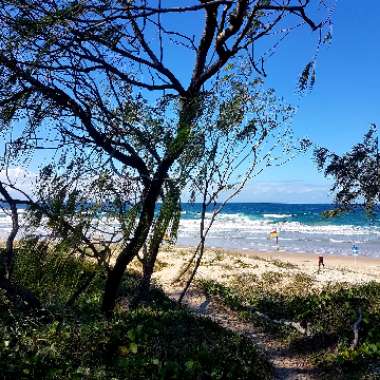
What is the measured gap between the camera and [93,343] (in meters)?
7.30

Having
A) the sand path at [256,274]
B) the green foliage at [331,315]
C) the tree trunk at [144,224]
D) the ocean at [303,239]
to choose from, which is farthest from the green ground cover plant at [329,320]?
the ocean at [303,239]

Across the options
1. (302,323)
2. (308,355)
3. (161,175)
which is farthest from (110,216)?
(302,323)

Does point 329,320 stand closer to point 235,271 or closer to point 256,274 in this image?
point 256,274

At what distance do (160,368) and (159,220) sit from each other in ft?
6.65

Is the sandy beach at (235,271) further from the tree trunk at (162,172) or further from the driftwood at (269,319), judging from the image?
the tree trunk at (162,172)

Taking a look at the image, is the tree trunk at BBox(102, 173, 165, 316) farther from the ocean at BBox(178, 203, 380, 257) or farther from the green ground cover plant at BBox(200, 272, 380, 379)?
the ocean at BBox(178, 203, 380, 257)

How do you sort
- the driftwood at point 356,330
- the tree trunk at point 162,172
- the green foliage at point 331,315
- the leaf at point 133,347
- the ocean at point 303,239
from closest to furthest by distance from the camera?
the leaf at point 133,347 → the tree trunk at point 162,172 → the green foliage at point 331,315 → the driftwood at point 356,330 → the ocean at point 303,239

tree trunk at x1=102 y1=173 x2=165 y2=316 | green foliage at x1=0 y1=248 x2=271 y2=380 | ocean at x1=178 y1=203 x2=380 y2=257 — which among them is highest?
tree trunk at x1=102 y1=173 x2=165 y2=316

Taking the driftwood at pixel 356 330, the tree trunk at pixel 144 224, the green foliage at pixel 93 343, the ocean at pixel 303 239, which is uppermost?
the tree trunk at pixel 144 224

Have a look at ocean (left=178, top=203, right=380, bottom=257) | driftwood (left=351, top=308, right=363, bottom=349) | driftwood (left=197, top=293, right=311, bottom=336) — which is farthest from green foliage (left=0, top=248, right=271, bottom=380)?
ocean (left=178, top=203, right=380, bottom=257)

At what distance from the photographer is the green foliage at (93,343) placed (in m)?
6.42

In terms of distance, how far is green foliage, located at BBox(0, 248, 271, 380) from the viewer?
642 cm

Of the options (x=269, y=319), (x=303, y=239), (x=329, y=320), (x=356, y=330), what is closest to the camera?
(x=356, y=330)

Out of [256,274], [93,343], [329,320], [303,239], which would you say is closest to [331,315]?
[329,320]
